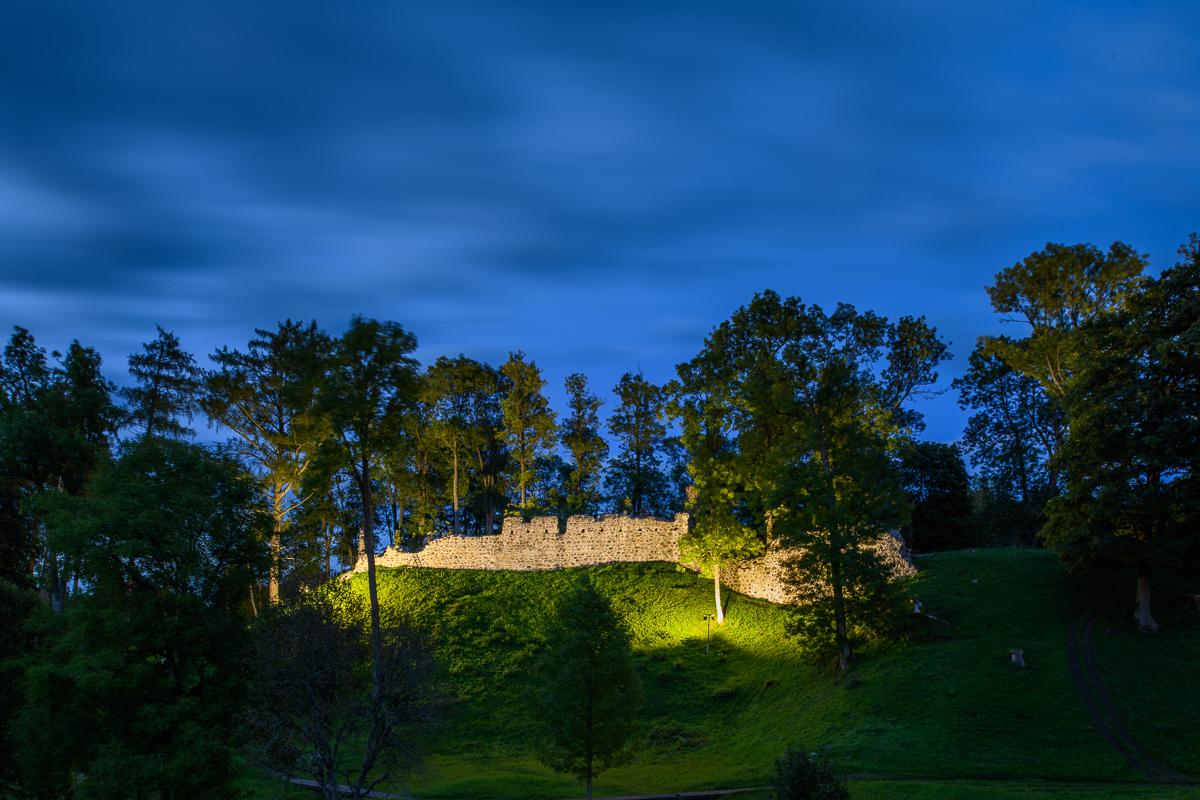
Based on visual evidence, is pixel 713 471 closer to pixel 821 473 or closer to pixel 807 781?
pixel 821 473

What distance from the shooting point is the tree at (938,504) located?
158ft

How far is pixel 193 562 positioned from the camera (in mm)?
18938

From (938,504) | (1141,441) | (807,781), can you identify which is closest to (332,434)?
(807,781)

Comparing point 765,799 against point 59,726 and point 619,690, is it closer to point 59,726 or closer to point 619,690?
point 619,690

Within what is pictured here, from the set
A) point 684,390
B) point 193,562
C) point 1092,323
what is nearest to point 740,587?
point 684,390

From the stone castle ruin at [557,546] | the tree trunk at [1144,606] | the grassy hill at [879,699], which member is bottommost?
the grassy hill at [879,699]

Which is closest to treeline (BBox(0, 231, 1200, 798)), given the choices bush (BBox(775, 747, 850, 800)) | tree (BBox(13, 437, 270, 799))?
tree (BBox(13, 437, 270, 799))

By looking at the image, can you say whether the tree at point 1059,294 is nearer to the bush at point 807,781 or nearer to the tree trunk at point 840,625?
the tree trunk at point 840,625

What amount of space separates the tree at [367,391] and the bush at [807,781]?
12404 millimetres

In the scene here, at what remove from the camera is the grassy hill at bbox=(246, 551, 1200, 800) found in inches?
808

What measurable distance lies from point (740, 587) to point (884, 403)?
13.4 metres

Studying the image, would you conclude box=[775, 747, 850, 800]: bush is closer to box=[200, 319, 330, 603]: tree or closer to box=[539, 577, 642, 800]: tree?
box=[539, 577, 642, 800]: tree

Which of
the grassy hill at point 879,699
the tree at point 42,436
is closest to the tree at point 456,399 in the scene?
the grassy hill at point 879,699

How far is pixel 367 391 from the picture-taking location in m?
21.8
